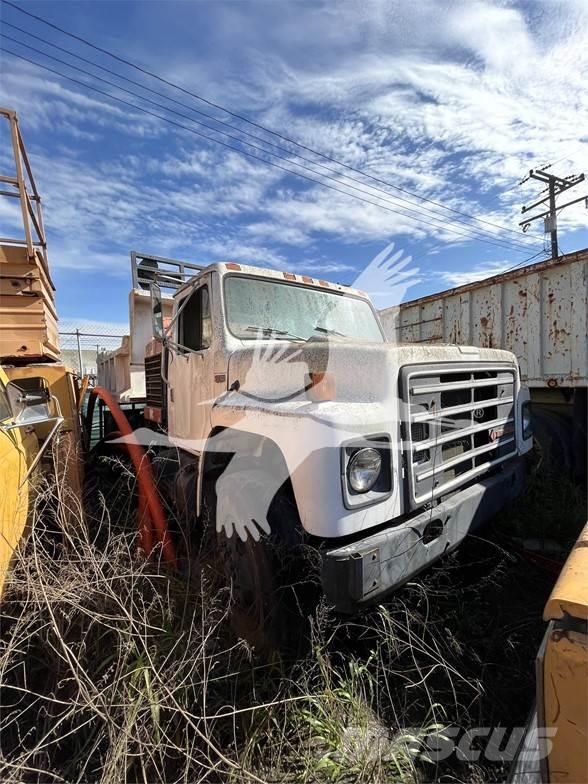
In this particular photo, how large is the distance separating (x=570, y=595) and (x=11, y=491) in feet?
8.35

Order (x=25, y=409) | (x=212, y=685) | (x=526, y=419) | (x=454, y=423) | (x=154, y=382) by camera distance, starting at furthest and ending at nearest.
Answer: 1. (x=154, y=382)
2. (x=526, y=419)
3. (x=454, y=423)
4. (x=25, y=409)
5. (x=212, y=685)

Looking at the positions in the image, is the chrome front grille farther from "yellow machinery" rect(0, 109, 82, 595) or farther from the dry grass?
the dry grass

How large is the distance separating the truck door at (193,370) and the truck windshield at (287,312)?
0.23 metres

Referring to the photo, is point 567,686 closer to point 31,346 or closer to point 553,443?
point 553,443

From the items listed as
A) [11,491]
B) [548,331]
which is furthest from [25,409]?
[548,331]

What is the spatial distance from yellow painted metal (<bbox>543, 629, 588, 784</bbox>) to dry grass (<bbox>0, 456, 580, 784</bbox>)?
815 millimetres

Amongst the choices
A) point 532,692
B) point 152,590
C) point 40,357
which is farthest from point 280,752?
point 40,357

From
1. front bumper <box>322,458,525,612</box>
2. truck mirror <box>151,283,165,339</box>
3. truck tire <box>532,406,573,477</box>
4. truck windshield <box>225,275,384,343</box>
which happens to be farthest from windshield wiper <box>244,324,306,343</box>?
truck tire <box>532,406,573,477</box>

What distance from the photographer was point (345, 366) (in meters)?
2.24

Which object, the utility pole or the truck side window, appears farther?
the utility pole

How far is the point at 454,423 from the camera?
2.60 meters

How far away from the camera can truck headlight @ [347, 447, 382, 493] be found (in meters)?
1.92

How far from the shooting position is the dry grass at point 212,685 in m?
1.80

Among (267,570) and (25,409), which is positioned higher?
(25,409)
